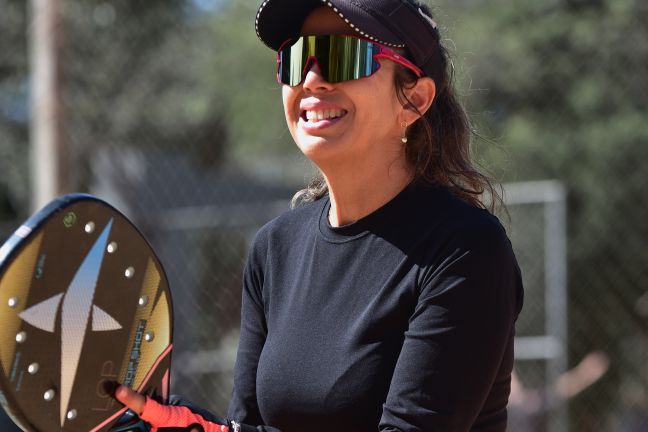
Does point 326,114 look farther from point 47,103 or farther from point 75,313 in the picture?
point 47,103

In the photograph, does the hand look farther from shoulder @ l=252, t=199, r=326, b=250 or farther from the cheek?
the cheek

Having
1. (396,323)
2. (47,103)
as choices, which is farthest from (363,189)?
(47,103)

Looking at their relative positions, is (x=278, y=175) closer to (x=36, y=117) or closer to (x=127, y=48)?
(x=127, y=48)

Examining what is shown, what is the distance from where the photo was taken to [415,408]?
83.7 inches

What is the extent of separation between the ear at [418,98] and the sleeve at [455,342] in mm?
370

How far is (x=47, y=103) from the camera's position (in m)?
5.97

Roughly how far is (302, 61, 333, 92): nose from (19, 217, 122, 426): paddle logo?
0.54 meters

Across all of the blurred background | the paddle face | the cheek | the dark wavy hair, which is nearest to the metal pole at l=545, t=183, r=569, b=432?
the blurred background

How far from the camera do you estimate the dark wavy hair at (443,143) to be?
2404mm

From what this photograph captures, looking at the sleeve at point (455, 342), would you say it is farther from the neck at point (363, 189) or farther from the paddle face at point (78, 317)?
the paddle face at point (78, 317)

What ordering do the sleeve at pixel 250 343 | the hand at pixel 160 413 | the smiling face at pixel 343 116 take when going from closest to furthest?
1. the hand at pixel 160 413
2. the smiling face at pixel 343 116
3. the sleeve at pixel 250 343

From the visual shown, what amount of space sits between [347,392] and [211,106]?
6.69 metres

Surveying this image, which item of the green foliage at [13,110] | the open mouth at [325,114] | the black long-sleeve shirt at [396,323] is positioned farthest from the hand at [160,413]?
the green foliage at [13,110]

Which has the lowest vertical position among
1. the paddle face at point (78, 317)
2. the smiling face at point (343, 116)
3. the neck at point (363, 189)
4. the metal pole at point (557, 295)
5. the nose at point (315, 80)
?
the metal pole at point (557, 295)
